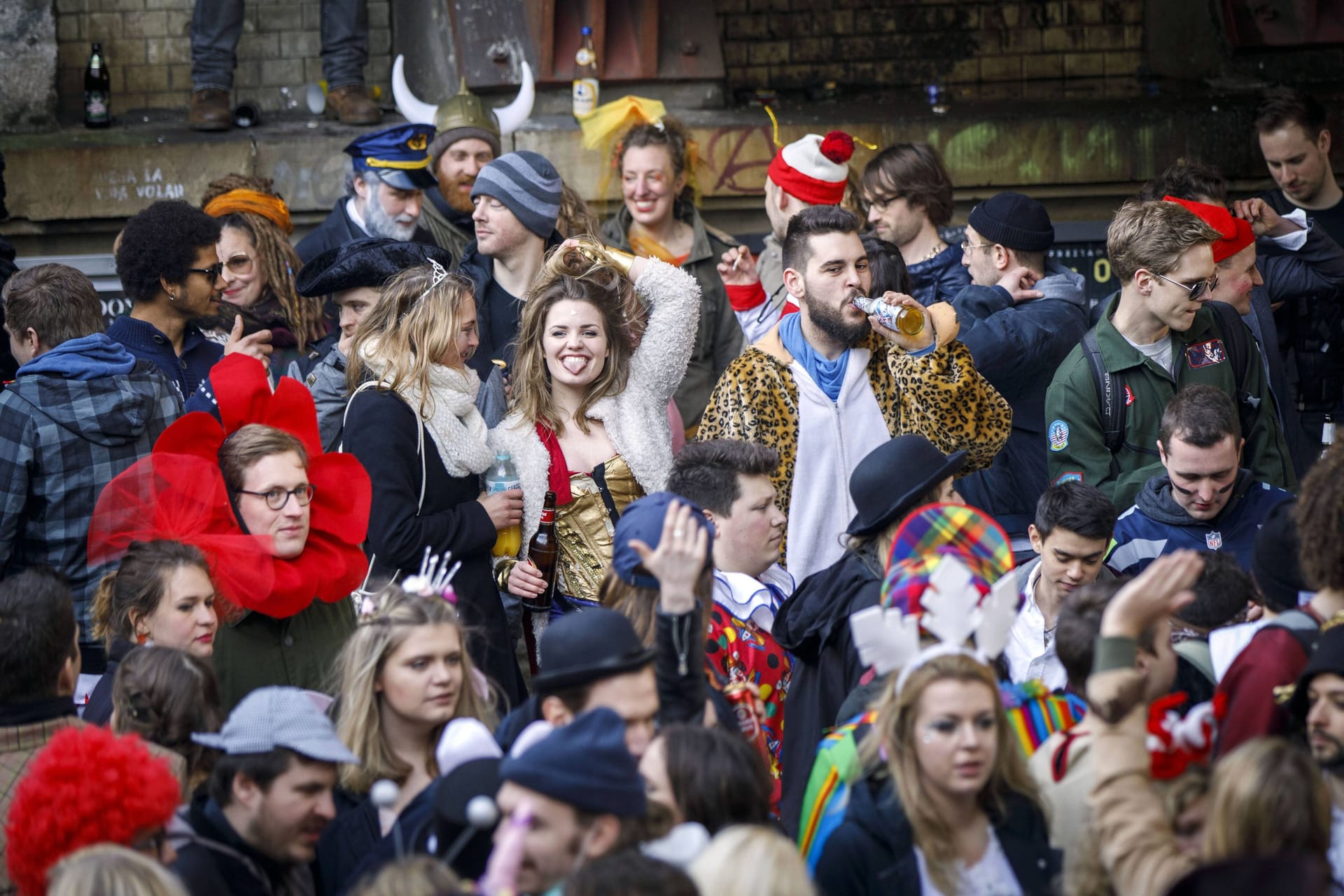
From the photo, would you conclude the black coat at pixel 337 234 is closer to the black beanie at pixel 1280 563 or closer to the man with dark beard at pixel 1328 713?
the black beanie at pixel 1280 563

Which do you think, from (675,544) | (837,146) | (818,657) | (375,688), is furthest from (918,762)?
(837,146)

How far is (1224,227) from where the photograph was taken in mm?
5879

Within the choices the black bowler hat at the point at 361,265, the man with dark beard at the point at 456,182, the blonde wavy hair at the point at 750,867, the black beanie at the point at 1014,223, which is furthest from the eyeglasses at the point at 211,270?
the blonde wavy hair at the point at 750,867

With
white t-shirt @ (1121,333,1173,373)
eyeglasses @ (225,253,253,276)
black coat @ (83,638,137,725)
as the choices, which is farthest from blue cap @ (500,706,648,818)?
eyeglasses @ (225,253,253,276)

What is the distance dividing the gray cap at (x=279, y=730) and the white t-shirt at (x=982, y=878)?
1.19 meters

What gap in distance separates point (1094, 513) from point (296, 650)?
2.29 m

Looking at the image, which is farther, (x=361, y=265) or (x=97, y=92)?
(x=97, y=92)

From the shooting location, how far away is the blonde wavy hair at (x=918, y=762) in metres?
3.16

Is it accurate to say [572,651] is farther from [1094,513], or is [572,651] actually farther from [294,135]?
[294,135]

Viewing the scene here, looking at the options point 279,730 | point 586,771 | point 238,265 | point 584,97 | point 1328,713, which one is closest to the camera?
point 586,771

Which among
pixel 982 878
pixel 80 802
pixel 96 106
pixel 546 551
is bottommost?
pixel 982 878

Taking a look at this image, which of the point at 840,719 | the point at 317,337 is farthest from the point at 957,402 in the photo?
the point at 317,337

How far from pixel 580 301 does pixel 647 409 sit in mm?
406

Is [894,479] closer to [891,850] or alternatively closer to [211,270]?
[891,850]
